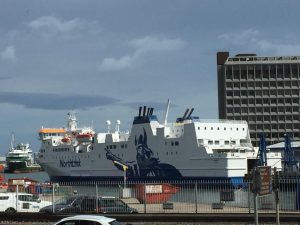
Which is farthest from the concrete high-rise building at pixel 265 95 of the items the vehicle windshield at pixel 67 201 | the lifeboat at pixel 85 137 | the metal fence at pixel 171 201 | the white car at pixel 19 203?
the vehicle windshield at pixel 67 201

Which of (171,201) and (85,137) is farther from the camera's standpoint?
(85,137)

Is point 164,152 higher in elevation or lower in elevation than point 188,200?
higher

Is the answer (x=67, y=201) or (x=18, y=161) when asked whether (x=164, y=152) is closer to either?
(x=67, y=201)

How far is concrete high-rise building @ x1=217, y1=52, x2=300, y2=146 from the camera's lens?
12312 centimetres

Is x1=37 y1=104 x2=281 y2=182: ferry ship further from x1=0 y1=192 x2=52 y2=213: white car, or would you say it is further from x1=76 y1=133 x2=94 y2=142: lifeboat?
x1=0 y1=192 x2=52 y2=213: white car

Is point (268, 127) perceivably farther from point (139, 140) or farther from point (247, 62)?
point (139, 140)

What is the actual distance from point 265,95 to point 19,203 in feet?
330

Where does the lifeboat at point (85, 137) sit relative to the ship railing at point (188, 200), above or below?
above

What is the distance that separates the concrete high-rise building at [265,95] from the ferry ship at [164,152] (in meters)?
49.9

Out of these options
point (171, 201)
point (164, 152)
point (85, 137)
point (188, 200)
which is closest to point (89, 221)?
point (188, 200)

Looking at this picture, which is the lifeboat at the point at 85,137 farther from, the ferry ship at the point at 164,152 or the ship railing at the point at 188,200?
the ship railing at the point at 188,200

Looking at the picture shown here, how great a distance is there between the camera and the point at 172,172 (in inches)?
2611

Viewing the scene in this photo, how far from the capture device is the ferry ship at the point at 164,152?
6412cm

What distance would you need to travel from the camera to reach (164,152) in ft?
221
